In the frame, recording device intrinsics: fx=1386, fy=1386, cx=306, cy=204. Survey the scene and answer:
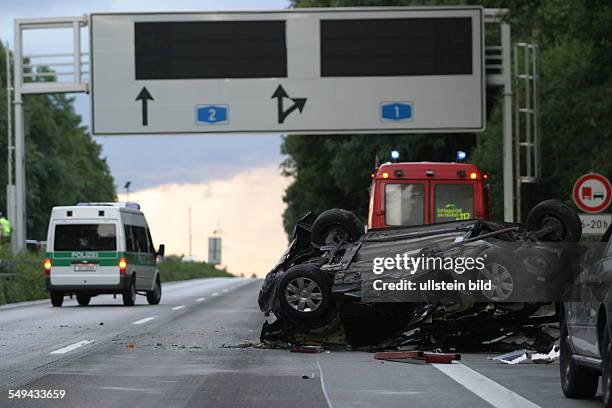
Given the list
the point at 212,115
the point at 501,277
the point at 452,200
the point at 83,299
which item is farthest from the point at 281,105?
the point at 501,277

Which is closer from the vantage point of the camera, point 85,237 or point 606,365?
point 606,365

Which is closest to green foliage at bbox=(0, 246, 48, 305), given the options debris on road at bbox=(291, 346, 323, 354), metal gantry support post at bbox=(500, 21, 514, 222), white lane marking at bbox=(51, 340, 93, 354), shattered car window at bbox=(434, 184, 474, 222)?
metal gantry support post at bbox=(500, 21, 514, 222)

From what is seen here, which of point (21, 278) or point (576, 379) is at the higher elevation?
point (576, 379)

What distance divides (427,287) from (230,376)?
2.91 meters

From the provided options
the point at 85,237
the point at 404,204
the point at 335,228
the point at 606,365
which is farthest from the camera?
the point at 85,237

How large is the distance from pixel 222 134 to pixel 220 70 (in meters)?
1.47

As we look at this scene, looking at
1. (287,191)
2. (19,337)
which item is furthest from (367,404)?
(287,191)

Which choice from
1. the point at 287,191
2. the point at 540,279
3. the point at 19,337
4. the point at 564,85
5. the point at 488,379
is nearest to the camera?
the point at 488,379

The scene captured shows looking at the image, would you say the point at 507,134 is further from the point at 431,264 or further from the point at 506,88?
the point at 431,264

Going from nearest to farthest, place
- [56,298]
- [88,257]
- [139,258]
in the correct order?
[88,257]
[56,298]
[139,258]

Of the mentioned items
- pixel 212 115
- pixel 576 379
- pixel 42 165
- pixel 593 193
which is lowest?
pixel 576 379

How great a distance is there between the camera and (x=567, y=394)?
10633 mm

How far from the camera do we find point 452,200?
76.2ft

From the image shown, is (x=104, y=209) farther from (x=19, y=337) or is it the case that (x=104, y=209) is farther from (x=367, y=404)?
(x=367, y=404)
